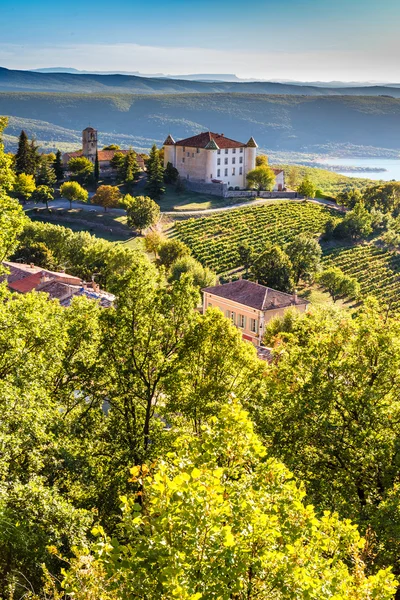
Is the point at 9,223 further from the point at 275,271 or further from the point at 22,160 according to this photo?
the point at 22,160

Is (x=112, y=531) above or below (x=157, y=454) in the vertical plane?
below

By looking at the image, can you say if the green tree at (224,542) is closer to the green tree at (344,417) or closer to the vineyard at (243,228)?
the green tree at (344,417)

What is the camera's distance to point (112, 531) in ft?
55.7

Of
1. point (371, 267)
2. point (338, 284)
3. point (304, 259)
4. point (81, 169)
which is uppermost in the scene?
point (81, 169)

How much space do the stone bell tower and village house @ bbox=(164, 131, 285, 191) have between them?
11.4 metres

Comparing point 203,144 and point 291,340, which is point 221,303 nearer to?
point 291,340

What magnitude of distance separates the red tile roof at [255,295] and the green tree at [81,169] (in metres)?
47.2

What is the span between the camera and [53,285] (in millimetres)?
52844

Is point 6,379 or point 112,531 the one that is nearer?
point 6,379

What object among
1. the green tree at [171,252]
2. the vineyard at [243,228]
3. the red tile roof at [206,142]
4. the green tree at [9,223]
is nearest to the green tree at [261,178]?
the red tile roof at [206,142]

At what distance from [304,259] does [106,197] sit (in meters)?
30.2

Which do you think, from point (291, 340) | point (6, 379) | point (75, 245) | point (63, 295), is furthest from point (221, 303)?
point (6, 379)

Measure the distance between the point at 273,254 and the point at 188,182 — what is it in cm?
4038

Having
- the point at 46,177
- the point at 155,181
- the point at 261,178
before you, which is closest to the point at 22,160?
the point at 46,177
